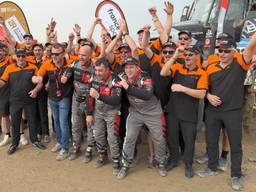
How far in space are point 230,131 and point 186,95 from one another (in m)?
0.78

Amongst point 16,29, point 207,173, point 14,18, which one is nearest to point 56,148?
point 207,173

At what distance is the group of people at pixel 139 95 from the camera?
13.8ft

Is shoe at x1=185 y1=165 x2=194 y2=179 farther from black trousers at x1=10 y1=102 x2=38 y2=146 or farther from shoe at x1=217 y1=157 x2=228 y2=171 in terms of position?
black trousers at x1=10 y1=102 x2=38 y2=146

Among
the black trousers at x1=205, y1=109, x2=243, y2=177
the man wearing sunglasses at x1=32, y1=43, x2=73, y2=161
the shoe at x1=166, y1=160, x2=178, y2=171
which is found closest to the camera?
the black trousers at x1=205, y1=109, x2=243, y2=177

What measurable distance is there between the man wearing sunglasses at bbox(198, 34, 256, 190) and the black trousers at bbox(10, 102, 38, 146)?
3.25 meters

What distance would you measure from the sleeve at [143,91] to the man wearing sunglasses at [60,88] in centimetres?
136

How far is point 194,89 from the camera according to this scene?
4.26m

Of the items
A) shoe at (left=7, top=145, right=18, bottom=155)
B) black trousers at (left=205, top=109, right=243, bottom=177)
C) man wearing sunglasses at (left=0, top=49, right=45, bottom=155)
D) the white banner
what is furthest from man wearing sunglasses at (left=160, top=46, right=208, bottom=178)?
the white banner

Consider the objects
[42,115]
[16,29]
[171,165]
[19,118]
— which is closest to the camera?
[171,165]

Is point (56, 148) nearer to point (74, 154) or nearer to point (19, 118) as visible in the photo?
point (74, 154)

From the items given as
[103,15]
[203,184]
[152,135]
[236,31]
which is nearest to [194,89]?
[152,135]

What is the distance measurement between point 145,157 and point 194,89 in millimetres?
1751

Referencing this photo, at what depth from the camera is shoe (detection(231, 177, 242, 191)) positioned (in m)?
4.21

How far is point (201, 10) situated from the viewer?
318 inches
